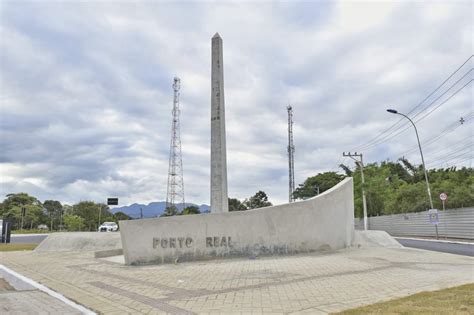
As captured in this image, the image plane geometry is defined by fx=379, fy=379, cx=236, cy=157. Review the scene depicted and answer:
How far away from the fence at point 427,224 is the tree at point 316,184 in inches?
871

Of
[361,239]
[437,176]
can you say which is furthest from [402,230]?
[361,239]

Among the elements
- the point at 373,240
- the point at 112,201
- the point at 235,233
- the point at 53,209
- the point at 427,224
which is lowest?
the point at 373,240

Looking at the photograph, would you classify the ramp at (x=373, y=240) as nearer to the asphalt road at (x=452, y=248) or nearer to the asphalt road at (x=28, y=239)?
the asphalt road at (x=452, y=248)

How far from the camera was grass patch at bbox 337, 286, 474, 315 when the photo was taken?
16.1 ft

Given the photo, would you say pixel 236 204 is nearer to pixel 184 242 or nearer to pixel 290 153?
pixel 290 153

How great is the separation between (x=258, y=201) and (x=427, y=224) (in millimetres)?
33945

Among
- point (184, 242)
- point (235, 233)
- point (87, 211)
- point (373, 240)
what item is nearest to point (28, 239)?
point (87, 211)

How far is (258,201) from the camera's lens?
62.5 m

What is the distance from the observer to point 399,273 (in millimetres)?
8945

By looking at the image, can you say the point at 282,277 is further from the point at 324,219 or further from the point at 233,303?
the point at 324,219

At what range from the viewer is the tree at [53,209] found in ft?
185

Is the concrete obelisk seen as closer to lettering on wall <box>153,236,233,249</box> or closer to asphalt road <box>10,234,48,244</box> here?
lettering on wall <box>153,236,233,249</box>

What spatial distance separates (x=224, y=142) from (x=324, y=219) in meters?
5.24

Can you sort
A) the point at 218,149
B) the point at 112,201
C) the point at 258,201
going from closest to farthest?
the point at 218,149
the point at 112,201
the point at 258,201
